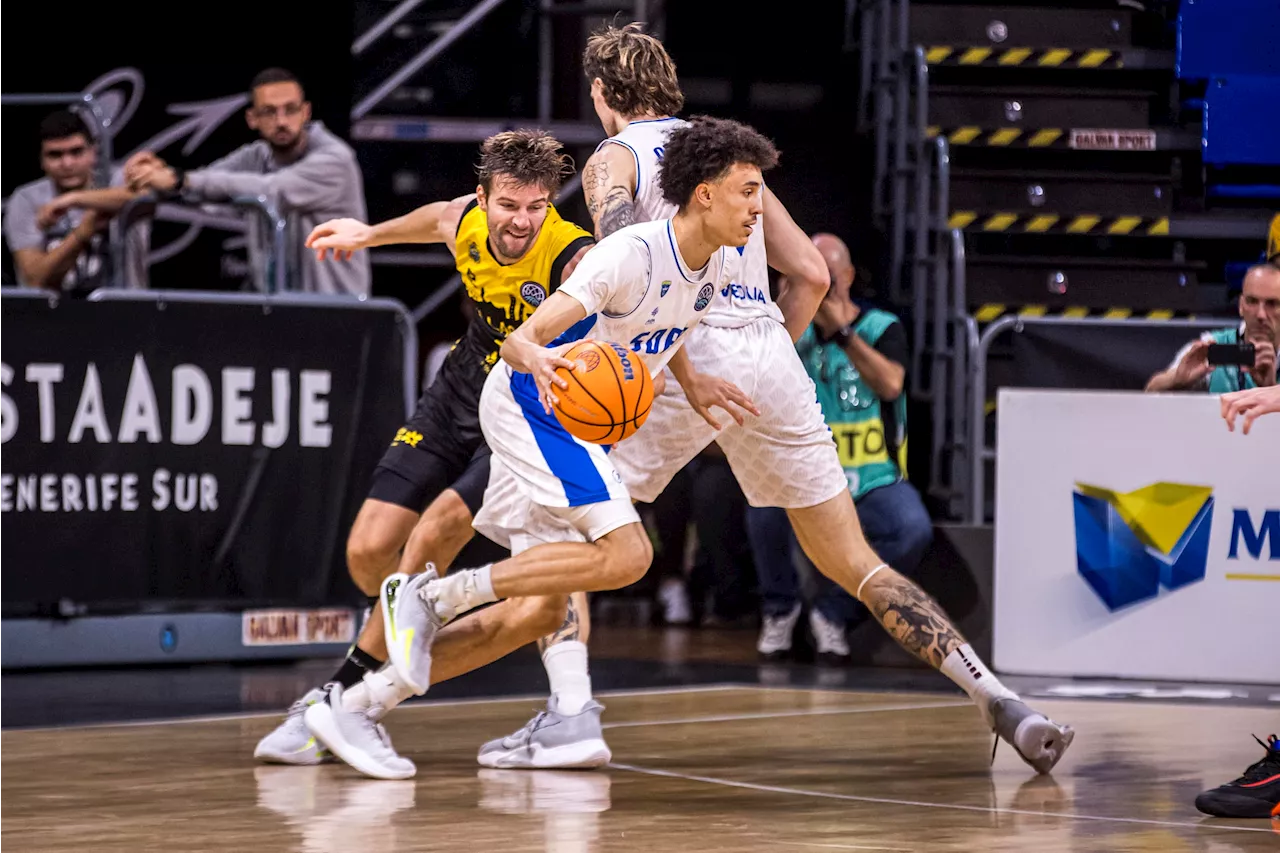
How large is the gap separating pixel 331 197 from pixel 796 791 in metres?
5.26

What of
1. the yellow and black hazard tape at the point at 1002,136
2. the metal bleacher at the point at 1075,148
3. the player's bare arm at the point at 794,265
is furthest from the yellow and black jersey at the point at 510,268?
the yellow and black hazard tape at the point at 1002,136

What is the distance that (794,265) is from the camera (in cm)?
706

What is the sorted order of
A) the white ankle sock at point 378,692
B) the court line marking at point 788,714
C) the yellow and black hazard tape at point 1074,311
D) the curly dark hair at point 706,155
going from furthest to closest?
the yellow and black hazard tape at point 1074,311 → the court line marking at point 788,714 → the white ankle sock at point 378,692 → the curly dark hair at point 706,155

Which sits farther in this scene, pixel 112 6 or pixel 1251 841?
pixel 112 6

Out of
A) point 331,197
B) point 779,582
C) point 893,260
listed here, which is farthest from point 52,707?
point 893,260

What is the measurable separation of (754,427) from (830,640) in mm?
4050

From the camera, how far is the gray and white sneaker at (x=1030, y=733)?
22.2 ft

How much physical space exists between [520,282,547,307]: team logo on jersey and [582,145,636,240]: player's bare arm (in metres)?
0.34

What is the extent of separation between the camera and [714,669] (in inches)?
413

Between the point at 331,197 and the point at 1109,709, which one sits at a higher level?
the point at 331,197

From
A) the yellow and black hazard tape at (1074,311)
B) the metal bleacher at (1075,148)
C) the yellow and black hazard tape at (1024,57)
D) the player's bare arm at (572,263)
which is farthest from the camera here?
the yellow and black hazard tape at (1024,57)

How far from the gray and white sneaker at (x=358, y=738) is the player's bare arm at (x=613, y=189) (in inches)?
69.0

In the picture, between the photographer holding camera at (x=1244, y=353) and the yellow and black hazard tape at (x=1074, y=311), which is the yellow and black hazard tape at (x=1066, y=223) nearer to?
the yellow and black hazard tape at (x=1074, y=311)

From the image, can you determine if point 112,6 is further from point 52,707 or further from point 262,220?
point 52,707
